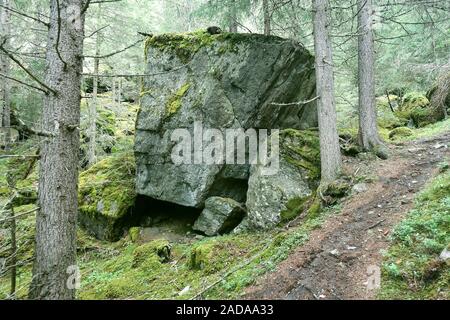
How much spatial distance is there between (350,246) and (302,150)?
154 inches

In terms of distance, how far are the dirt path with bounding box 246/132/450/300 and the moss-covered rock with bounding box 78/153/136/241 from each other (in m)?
6.02

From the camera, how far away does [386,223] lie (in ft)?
18.7

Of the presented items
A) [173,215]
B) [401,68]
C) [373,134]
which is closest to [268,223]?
[173,215]

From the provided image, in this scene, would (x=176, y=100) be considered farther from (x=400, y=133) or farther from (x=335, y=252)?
(x=400, y=133)

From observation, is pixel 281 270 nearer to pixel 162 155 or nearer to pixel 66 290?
pixel 66 290

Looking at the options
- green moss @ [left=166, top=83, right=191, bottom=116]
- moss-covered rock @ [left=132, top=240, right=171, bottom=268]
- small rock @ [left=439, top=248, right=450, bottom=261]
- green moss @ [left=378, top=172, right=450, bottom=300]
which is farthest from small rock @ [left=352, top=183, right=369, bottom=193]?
green moss @ [left=166, top=83, right=191, bottom=116]

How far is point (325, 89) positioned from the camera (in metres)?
8.17

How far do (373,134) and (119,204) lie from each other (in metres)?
8.22

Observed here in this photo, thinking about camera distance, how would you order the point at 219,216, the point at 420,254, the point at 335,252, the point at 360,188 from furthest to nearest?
the point at 219,216
the point at 360,188
the point at 335,252
the point at 420,254

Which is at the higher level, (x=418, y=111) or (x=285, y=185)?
(x=418, y=111)

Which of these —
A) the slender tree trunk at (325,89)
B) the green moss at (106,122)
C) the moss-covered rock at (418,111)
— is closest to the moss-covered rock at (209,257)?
the slender tree trunk at (325,89)

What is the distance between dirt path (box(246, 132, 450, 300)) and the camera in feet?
14.8

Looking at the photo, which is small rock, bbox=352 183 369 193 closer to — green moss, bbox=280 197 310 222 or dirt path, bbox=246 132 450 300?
dirt path, bbox=246 132 450 300

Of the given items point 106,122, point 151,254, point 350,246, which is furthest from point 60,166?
point 106,122
